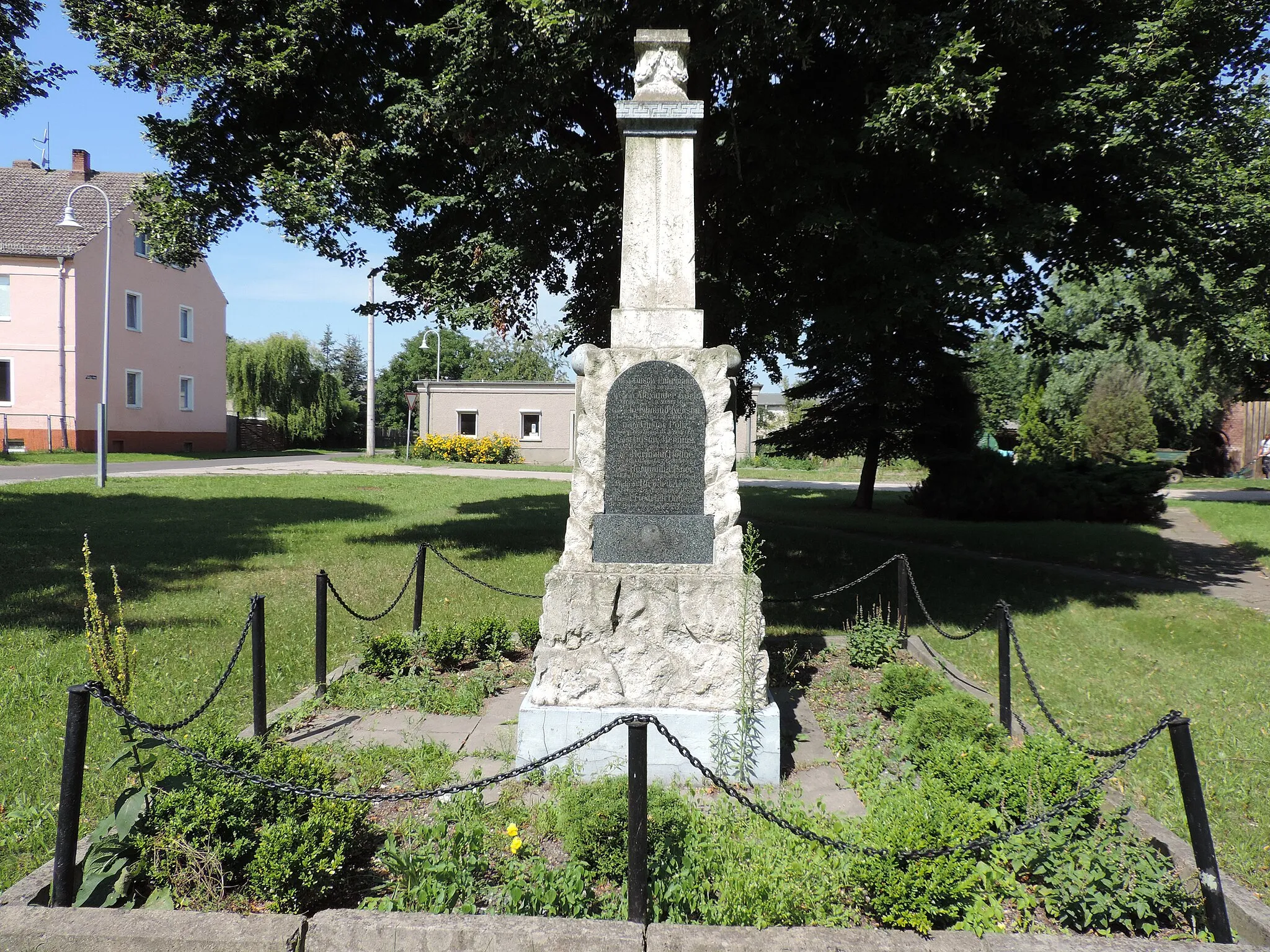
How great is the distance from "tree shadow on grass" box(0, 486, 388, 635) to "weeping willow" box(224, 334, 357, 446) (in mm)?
28981

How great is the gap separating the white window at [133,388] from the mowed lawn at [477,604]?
52.9ft

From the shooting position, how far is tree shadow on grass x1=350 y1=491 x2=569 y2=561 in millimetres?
12914

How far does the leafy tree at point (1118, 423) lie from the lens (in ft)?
85.7

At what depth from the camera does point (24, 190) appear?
31922 mm

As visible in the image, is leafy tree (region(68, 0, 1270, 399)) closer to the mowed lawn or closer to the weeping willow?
the mowed lawn

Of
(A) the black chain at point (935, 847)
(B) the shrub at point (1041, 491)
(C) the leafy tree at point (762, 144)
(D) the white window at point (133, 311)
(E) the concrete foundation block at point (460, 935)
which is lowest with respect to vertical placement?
(E) the concrete foundation block at point (460, 935)

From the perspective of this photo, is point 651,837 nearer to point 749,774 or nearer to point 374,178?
point 749,774

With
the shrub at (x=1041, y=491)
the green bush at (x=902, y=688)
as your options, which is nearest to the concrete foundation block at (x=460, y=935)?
the green bush at (x=902, y=688)

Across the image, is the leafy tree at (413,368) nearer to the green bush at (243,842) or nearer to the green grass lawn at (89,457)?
the green grass lawn at (89,457)

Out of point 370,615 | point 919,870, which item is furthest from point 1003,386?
point 919,870

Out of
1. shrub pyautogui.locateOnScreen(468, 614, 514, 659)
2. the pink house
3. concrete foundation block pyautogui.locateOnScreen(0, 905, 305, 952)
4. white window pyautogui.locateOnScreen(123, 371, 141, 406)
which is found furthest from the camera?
white window pyautogui.locateOnScreen(123, 371, 141, 406)

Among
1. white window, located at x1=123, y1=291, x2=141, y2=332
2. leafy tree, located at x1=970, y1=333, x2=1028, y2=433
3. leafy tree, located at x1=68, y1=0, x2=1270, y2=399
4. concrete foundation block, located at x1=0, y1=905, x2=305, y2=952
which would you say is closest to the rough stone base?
concrete foundation block, located at x1=0, y1=905, x2=305, y2=952

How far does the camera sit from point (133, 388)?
33094mm

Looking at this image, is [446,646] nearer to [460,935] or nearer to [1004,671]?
[460,935]
